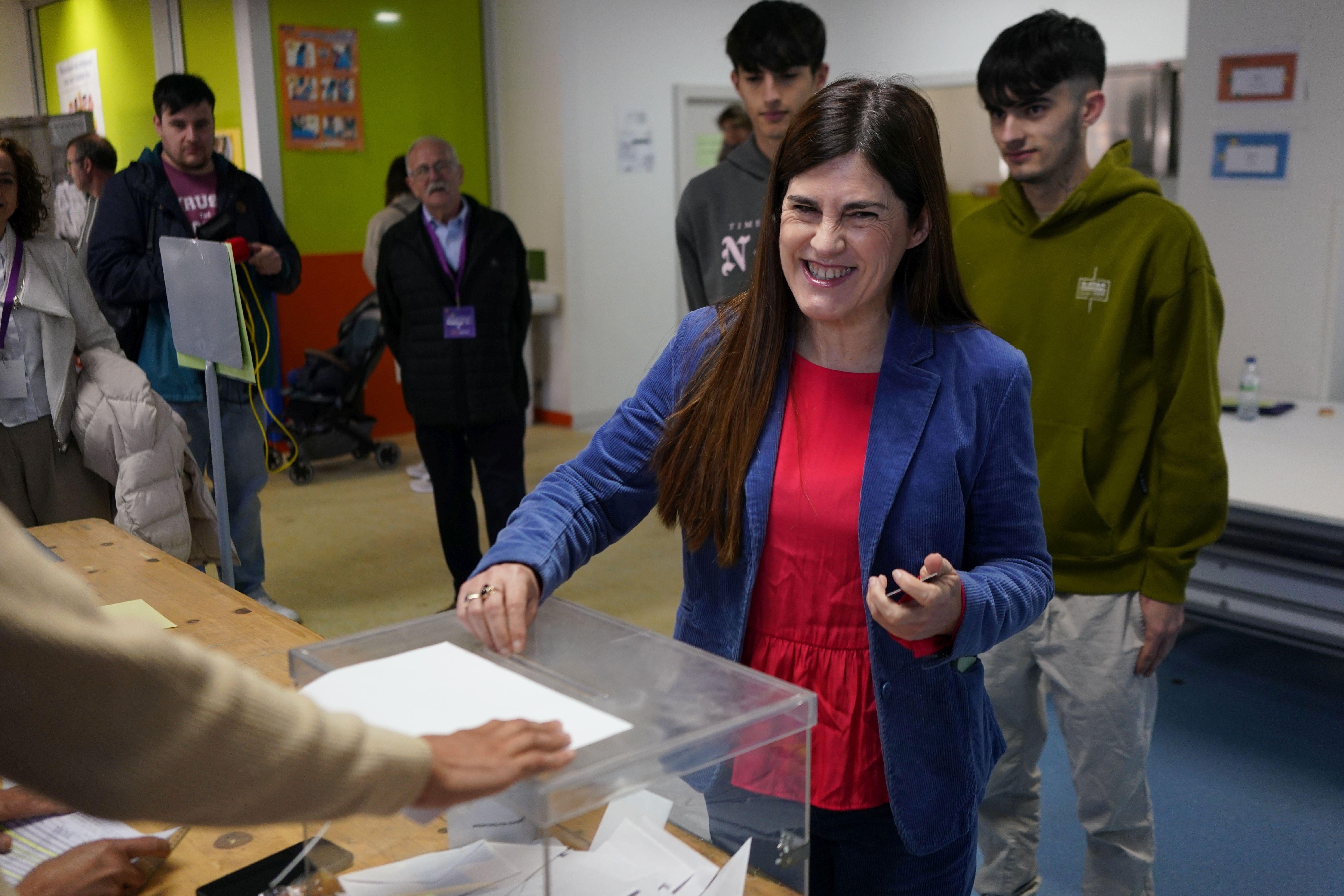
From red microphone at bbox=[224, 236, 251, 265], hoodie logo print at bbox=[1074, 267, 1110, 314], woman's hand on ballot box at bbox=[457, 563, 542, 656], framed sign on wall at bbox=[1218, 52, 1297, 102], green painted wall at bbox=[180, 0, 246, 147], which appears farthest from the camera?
green painted wall at bbox=[180, 0, 246, 147]

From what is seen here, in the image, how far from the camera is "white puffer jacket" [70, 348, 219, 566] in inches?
116

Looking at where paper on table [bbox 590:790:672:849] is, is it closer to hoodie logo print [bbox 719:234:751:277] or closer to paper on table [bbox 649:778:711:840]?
paper on table [bbox 649:778:711:840]

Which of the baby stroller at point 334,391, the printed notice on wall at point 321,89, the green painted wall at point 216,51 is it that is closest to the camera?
the green painted wall at point 216,51

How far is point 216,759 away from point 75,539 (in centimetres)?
199

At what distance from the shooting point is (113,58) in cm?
446

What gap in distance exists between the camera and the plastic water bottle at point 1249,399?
419 centimetres

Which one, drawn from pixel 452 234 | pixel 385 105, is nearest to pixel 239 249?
pixel 452 234

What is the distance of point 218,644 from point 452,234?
272 centimetres

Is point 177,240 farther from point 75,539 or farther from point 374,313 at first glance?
point 374,313

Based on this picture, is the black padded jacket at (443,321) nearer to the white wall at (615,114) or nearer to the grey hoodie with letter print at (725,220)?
the grey hoodie with letter print at (725,220)

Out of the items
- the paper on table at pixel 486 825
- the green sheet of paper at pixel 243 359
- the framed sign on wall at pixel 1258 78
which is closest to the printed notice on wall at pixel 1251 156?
the framed sign on wall at pixel 1258 78

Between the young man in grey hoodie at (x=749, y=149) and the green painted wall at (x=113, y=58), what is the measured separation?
2294 mm

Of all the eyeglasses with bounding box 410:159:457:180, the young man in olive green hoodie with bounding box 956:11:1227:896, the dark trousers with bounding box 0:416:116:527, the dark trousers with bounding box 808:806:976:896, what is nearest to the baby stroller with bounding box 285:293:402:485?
the eyeglasses with bounding box 410:159:457:180

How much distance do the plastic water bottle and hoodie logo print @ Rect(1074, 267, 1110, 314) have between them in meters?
2.45
